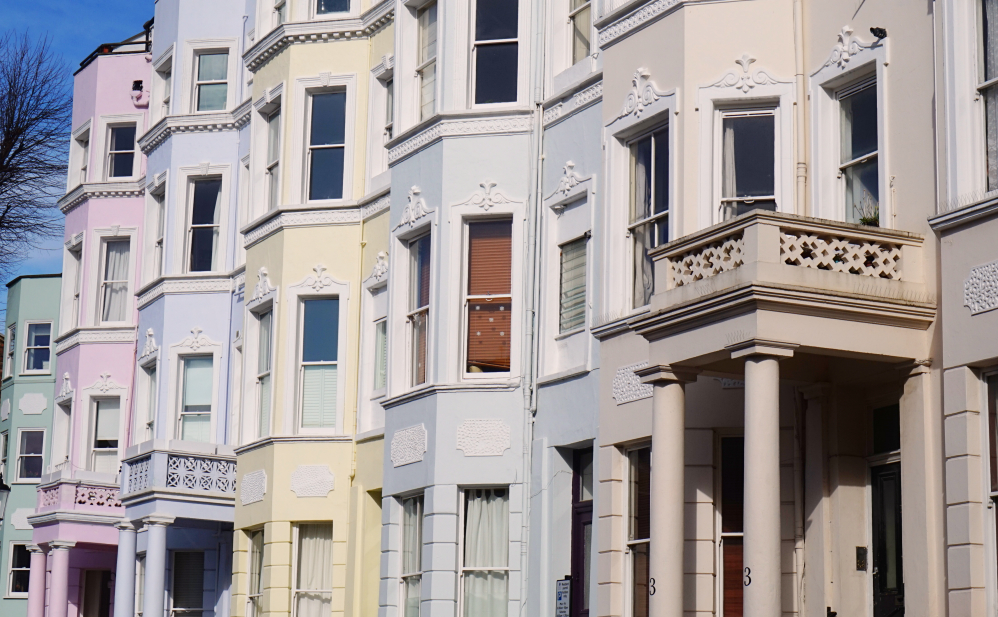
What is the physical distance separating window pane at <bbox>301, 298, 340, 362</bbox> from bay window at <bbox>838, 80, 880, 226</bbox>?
1061 cm

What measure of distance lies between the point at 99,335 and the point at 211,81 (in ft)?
22.3

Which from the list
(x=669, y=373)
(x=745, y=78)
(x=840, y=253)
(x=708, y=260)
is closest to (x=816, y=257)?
(x=840, y=253)

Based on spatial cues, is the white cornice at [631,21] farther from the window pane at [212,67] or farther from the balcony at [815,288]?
the window pane at [212,67]

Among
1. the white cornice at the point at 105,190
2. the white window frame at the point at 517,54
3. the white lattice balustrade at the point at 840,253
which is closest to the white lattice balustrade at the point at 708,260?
the white lattice balustrade at the point at 840,253

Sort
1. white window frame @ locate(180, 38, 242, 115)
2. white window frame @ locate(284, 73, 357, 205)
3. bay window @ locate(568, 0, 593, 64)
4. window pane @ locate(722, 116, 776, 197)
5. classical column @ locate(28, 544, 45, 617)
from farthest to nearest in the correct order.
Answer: classical column @ locate(28, 544, 45, 617) → white window frame @ locate(180, 38, 242, 115) → white window frame @ locate(284, 73, 357, 205) → bay window @ locate(568, 0, 593, 64) → window pane @ locate(722, 116, 776, 197)

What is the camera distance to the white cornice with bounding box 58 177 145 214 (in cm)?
3447

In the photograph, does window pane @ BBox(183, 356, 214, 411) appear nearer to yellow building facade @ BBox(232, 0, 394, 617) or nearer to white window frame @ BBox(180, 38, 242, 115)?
yellow building facade @ BBox(232, 0, 394, 617)

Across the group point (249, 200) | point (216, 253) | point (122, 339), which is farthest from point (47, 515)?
point (249, 200)

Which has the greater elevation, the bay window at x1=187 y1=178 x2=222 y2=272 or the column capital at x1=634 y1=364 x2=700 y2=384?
the bay window at x1=187 y1=178 x2=222 y2=272

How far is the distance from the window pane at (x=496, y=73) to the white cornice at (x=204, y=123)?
28.6 feet

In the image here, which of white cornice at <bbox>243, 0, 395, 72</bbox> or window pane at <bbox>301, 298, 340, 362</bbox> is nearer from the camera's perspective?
window pane at <bbox>301, 298, 340, 362</bbox>

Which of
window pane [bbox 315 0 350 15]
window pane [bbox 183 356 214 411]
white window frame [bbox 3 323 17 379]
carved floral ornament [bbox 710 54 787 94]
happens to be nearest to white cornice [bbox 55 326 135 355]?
window pane [bbox 183 356 214 411]

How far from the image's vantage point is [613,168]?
60.0 feet

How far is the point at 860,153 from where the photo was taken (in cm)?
1575
